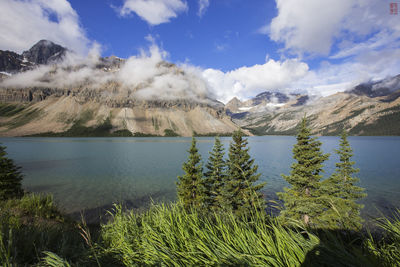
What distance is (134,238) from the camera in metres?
3.37

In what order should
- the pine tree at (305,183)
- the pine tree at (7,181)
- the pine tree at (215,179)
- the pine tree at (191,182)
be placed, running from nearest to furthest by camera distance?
the pine tree at (305,183)
the pine tree at (7,181)
the pine tree at (191,182)
the pine tree at (215,179)

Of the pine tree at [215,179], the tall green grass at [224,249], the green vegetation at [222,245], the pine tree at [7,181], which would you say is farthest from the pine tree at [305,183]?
the pine tree at [7,181]

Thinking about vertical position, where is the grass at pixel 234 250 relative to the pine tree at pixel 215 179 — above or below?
above

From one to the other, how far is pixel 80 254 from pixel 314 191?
1898 centimetres

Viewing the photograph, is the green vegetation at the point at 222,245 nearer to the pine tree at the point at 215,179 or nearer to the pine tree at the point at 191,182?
the pine tree at the point at 191,182

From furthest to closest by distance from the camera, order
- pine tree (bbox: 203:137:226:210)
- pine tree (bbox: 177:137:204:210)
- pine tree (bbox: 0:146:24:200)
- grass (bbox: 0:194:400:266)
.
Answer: pine tree (bbox: 203:137:226:210), pine tree (bbox: 177:137:204:210), pine tree (bbox: 0:146:24:200), grass (bbox: 0:194:400:266)

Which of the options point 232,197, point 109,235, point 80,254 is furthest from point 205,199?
point 80,254

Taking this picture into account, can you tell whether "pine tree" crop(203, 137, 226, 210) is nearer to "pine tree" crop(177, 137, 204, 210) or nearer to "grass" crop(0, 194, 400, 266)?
"pine tree" crop(177, 137, 204, 210)

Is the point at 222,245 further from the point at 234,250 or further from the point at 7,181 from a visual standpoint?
the point at 7,181

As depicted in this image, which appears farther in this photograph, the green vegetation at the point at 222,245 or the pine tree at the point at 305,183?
the pine tree at the point at 305,183

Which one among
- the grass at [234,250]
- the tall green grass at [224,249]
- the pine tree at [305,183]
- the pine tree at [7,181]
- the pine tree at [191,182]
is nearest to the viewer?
the grass at [234,250]

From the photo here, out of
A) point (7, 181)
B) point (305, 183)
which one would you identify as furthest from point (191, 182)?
point (7, 181)

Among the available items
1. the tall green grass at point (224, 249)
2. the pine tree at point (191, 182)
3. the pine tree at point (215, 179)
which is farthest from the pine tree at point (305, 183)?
the tall green grass at point (224, 249)

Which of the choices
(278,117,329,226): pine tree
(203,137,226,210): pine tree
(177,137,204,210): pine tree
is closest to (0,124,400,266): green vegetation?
(278,117,329,226): pine tree
